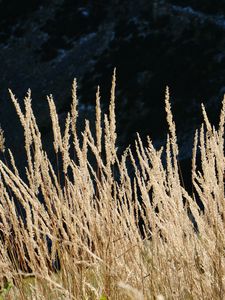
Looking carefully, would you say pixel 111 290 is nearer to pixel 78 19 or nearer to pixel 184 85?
pixel 184 85

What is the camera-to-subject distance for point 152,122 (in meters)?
25.9

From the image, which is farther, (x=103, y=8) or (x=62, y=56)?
(x=103, y=8)

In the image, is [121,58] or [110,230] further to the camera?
[121,58]

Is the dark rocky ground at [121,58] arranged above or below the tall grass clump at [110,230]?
above

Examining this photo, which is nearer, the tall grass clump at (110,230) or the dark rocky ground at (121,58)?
the tall grass clump at (110,230)

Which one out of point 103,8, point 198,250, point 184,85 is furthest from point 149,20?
point 198,250

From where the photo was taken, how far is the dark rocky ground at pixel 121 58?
26922mm

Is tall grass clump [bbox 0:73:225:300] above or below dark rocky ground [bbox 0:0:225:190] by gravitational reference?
below

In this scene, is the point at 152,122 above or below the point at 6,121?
below

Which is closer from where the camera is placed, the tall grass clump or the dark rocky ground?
the tall grass clump

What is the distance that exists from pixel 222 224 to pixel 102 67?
28967mm

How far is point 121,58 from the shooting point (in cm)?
3142

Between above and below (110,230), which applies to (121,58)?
above

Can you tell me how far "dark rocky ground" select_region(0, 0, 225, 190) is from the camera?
88.3ft
